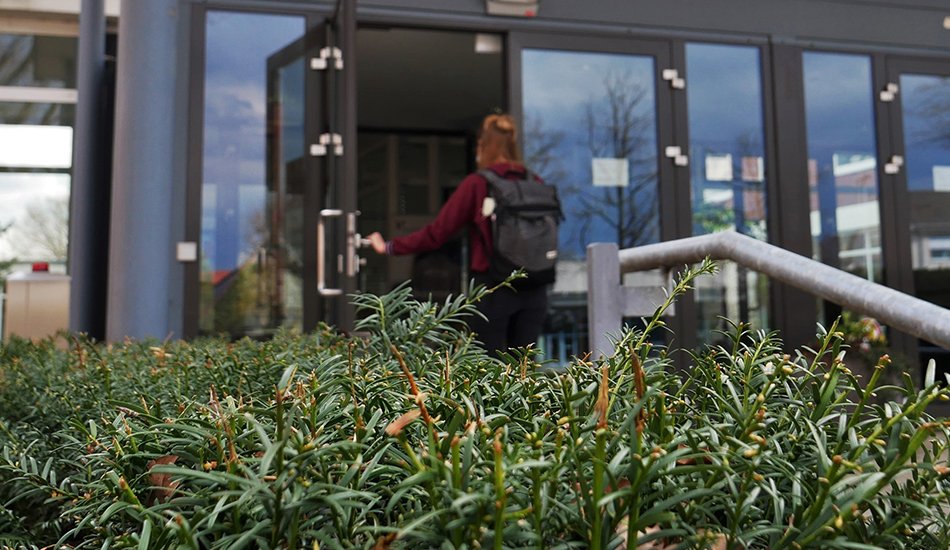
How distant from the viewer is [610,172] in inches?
205

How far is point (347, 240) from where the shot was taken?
151 inches

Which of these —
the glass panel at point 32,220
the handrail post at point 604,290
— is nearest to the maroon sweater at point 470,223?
the handrail post at point 604,290

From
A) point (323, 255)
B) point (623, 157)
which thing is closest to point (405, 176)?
point (623, 157)

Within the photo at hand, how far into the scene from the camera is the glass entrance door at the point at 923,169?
220 inches

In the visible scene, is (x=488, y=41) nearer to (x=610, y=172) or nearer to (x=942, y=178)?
(x=610, y=172)

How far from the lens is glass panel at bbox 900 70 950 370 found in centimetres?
561

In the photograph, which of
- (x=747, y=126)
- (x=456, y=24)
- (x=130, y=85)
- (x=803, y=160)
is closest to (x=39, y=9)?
(x=130, y=85)

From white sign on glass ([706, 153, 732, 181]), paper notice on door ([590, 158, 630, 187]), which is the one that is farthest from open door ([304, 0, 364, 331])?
white sign on glass ([706, 153, 732, 181])

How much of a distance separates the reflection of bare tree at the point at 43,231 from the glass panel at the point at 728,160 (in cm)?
461

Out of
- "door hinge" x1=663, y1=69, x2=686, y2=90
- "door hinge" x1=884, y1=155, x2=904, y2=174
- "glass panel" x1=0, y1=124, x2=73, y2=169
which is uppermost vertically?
"door hinge" x1=663, y1=69, x2=686, y2=90

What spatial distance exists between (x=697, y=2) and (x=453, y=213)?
290 centimetres

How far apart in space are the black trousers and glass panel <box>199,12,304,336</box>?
1661 mm

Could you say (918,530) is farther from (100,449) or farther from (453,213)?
(453,213)

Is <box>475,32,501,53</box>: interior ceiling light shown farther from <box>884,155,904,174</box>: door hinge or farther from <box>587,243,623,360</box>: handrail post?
<box>587,243,623,360</box>: handrail post
